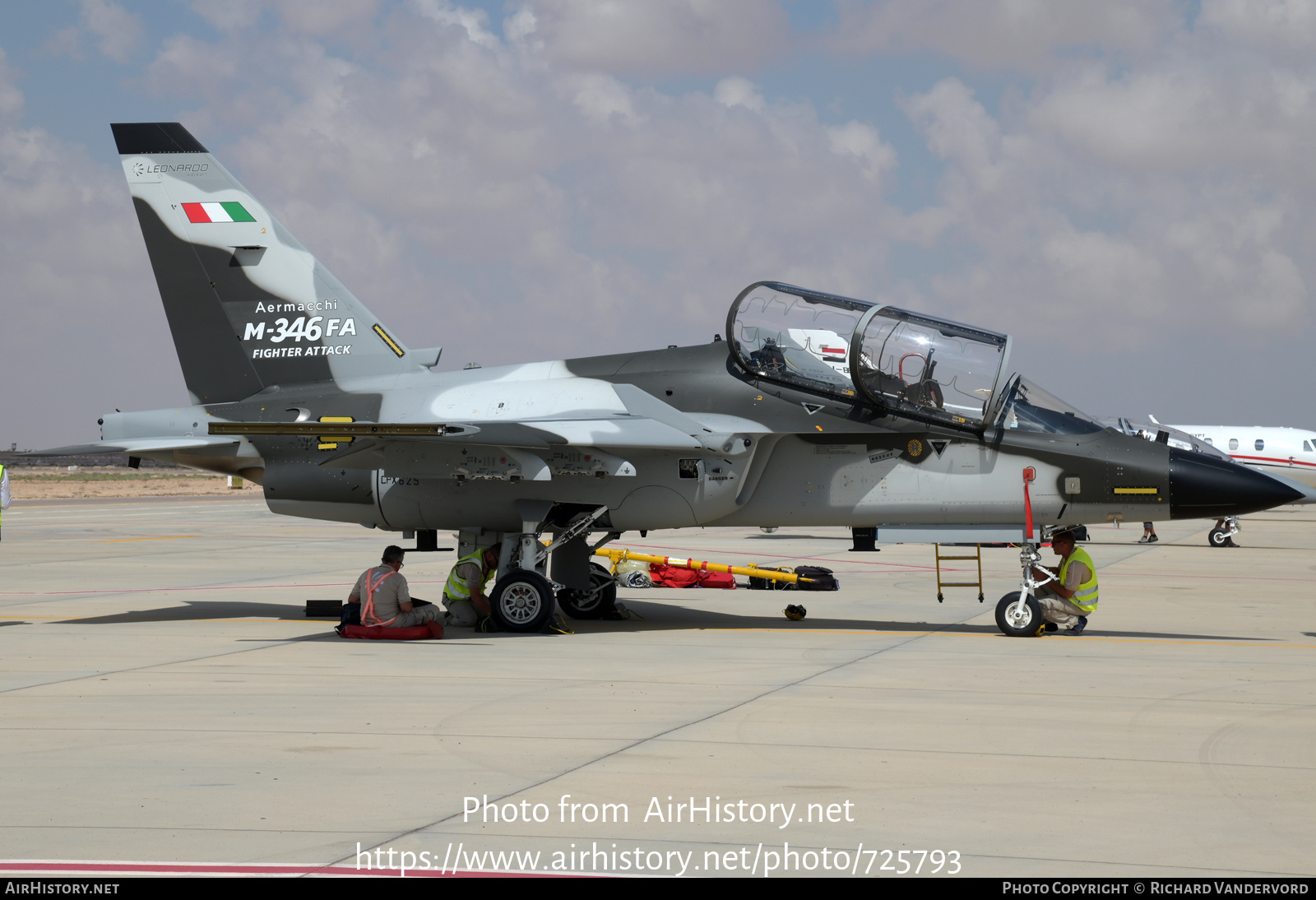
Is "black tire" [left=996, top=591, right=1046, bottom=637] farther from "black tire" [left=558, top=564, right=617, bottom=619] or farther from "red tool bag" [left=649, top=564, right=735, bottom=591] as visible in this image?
"red tool bag" [left=649, top=564, right=735, bottom=591]

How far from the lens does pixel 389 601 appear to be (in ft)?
41.4

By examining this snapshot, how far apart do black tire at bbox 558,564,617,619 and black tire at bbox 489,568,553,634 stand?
1.62 m

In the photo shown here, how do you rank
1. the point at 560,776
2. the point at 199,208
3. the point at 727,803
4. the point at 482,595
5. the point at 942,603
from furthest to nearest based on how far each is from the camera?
the point at 942,603
the point at 199,208
the point at 482,595
the point at 560,776
the point at 727,803

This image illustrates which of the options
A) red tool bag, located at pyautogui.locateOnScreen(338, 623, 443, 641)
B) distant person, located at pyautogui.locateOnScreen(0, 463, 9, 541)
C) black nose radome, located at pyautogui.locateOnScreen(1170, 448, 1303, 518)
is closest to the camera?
black nose radome, located at pyautogui.locateOnScreen(1170, 448, 1303, 518)

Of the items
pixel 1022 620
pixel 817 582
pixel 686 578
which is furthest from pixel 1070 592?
pixel 686 578

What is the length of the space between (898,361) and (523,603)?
471 centimetres

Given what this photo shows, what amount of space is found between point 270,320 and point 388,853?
10.8 meters

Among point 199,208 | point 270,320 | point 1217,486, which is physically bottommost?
point 1217,486

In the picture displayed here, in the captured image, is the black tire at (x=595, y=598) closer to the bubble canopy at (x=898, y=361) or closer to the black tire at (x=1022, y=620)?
the bubble canopy at (x=898, y=361)

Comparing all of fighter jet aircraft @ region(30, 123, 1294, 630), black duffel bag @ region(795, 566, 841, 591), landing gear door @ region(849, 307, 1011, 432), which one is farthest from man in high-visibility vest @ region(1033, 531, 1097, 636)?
black duffel bag @ region(795, 566, 841, 591)

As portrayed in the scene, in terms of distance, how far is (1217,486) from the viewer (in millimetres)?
11867

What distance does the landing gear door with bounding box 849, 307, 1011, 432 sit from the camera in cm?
1233

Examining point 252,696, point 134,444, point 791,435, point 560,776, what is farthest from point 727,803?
point 134,444
